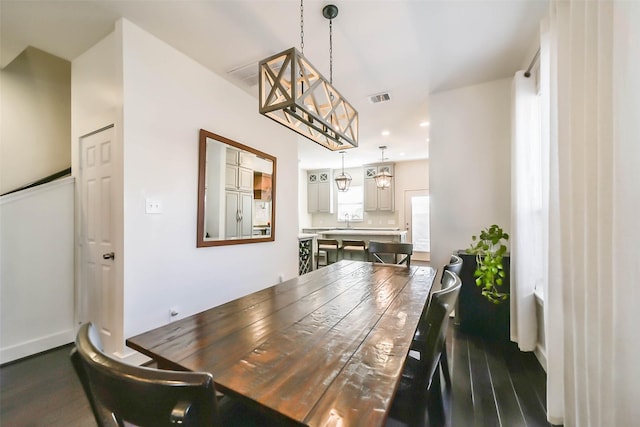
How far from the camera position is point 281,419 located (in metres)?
0.60

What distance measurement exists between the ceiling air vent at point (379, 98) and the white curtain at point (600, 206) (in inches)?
84.9

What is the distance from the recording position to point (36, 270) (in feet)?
7.68

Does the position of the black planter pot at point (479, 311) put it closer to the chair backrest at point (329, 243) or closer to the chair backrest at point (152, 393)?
the chair backrest at point (329, 243)

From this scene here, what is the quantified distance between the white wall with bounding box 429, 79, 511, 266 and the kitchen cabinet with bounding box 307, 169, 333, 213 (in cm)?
464

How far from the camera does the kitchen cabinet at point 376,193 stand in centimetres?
707

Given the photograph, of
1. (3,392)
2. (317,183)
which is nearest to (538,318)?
(3,392)

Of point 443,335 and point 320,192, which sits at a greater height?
point 320,192

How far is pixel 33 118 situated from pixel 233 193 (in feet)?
7.52

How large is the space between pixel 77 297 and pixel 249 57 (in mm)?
2964

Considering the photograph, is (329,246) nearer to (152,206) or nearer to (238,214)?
(238,214)

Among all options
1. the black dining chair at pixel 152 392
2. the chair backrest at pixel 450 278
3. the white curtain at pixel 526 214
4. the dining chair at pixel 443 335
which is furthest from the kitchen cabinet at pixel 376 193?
the black dining chair at pixel 152 392

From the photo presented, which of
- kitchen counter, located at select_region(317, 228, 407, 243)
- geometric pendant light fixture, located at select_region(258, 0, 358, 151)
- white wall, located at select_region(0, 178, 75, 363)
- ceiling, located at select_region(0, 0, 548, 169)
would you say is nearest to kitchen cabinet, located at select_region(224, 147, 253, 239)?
ceiling, located at select_region(0, 0, 548, 169)

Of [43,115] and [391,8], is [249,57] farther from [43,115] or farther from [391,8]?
[43,115]

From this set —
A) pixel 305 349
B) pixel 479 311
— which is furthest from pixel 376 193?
pixel 305 349
